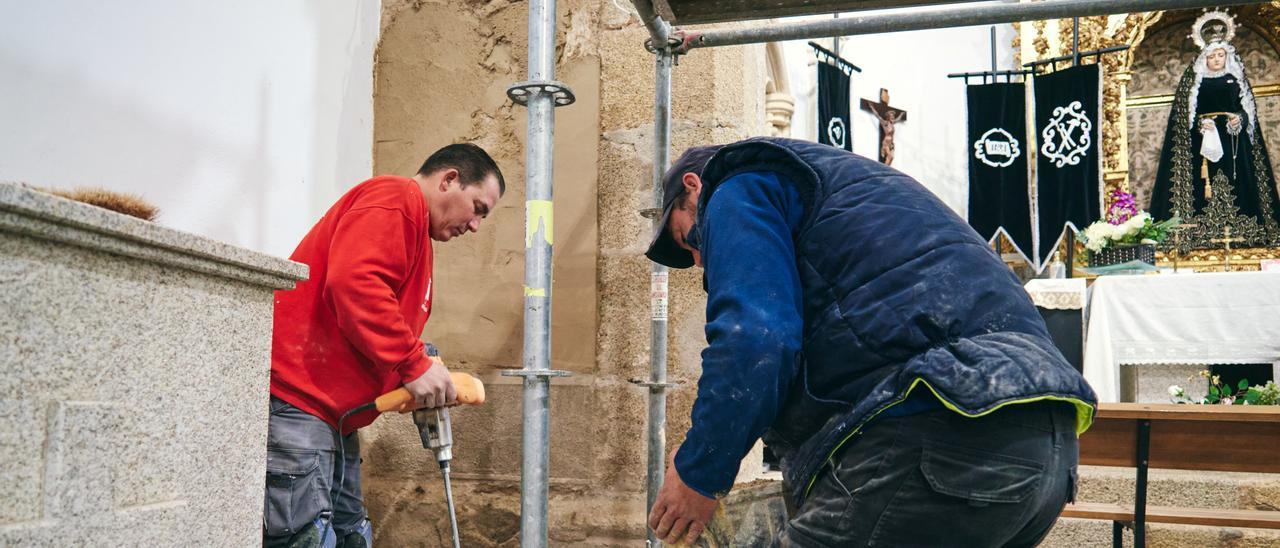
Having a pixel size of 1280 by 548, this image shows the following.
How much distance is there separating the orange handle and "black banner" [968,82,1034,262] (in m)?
6.93

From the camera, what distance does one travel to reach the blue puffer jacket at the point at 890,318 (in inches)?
63.0

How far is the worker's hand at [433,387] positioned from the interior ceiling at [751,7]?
4.62 ft

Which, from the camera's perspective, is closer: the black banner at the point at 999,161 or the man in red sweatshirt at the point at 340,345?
the man in red sweatshirt at the point at 340,345

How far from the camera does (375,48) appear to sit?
4242mm

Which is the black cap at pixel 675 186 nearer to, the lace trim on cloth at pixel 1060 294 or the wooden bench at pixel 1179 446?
the wooden bench at pixel 1179 446

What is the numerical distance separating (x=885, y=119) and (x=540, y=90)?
7304 mm

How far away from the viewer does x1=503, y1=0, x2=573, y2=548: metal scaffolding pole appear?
283cm

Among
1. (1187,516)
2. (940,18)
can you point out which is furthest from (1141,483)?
(940,18)

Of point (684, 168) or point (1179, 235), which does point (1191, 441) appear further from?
point (1179, 235)

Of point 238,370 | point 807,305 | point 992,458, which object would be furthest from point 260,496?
point 992,458

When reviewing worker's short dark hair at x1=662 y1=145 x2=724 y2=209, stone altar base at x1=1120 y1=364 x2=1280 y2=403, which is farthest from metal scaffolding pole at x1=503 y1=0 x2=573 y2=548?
stone altar base at x1=1120 y1=364 x2=1280 y2=403

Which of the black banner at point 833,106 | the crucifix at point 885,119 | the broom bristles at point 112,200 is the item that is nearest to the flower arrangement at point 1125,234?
the black banner at point 833,106

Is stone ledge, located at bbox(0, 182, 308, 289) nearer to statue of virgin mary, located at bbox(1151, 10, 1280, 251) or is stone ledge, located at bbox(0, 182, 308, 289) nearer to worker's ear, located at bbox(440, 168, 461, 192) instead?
worker's ear, located at bbox(440, 168, 461, 192)

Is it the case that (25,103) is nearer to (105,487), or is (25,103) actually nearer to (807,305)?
(105,487)
